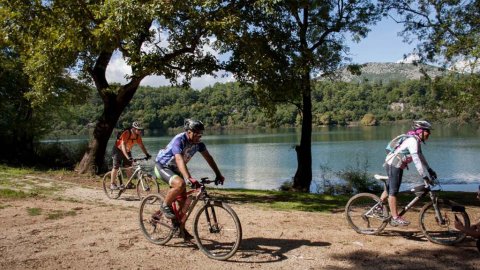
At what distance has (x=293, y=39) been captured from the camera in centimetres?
1412

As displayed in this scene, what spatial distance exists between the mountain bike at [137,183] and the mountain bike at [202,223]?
383 centimetres

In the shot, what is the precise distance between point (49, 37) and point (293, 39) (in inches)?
300

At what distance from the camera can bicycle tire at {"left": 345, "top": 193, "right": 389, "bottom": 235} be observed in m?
7.26

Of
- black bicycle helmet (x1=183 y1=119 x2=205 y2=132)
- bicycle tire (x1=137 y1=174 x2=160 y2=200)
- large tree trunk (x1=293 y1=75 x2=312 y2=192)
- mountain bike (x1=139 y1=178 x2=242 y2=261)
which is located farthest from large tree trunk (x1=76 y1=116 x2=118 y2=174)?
black bicycle helmet (x1=183 y1=119 x2=205 y2=132)

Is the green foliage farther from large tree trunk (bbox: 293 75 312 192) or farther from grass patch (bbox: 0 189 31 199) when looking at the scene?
grass patch (bbox: 0 189 31 199)

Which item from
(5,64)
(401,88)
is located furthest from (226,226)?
(401,88)

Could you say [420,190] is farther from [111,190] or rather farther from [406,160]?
[111,190]

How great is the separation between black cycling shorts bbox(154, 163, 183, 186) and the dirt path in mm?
1035

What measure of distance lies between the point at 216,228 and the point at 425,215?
3.38 meters

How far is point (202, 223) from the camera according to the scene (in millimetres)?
6035

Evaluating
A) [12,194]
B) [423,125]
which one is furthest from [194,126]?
[12,194]

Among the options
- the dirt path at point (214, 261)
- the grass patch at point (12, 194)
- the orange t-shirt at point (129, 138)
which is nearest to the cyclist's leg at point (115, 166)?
the orange t-shirt at point (129, 138)

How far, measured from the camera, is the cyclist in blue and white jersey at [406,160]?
6.65 m

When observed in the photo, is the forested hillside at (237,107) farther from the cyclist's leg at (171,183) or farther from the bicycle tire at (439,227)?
the bicycle tire at (439,227)
